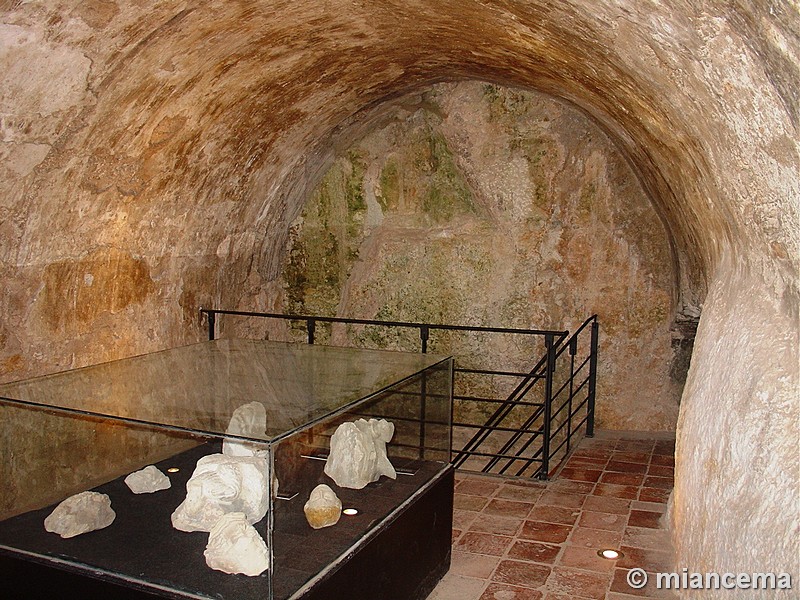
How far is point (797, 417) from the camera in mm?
1895

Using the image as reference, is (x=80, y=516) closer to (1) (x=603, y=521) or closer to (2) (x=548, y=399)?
(1) (x=603, y=521)

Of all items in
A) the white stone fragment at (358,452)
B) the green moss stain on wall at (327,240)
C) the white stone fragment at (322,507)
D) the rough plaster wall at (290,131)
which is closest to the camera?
the rough plaster wall at (290,131)

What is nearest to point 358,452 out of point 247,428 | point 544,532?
point 247,428

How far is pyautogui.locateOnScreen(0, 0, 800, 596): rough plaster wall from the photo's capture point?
6.49ft

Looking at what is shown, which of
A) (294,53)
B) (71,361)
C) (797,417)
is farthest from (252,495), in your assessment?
(294,53)

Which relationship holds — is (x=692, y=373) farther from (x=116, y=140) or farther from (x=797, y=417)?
(x=116, y=140)

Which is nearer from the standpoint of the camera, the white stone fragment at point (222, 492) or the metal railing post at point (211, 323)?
the white stone fragment at point (222, 492)

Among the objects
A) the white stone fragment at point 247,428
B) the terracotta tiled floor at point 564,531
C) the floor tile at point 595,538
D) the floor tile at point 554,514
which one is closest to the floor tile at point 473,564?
the terracotta tiled floor at point 564,531

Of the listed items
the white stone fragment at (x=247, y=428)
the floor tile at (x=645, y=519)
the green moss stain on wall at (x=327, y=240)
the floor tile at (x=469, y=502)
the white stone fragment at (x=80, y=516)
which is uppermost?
the green moss stain on wall at (x=327, y=240)

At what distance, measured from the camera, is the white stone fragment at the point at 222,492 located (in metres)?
2.14

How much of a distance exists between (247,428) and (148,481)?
1.83 ft

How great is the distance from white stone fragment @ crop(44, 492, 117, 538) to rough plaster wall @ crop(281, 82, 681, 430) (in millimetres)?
4244

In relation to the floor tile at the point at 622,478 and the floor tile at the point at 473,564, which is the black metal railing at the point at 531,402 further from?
the floor tile at the point at 473,564

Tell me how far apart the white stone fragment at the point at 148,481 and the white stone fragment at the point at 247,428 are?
1.16ft
